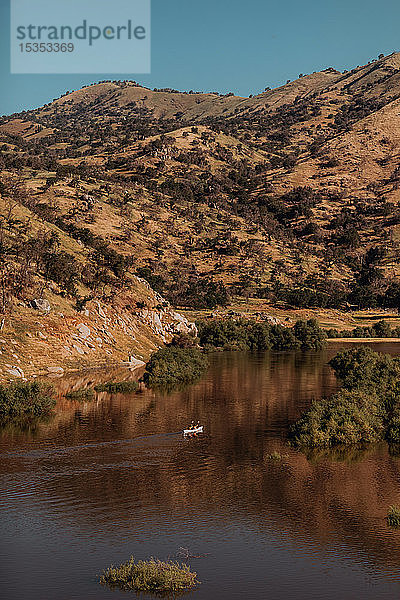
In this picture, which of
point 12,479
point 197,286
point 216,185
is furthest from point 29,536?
point 216,185

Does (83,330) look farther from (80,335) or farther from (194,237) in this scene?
(194,237)

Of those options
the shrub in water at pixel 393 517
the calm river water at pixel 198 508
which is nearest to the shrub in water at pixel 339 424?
the calm river water at pixel 198 508

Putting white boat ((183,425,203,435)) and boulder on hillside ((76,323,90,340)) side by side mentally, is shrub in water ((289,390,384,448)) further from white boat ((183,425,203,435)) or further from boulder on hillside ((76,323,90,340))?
boulder on hillside ((76,323,90,340))

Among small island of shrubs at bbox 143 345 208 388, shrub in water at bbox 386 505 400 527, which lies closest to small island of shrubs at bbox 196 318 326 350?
small island of shrubs at bbox 143 345 208 388

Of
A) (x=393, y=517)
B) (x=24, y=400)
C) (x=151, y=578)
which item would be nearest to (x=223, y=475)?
(x=393, y=517)

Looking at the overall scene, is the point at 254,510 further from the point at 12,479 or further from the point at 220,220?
the point at 220,220

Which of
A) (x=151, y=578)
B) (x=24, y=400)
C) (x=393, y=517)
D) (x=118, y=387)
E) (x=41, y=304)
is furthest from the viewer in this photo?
(x=41, y=304)
